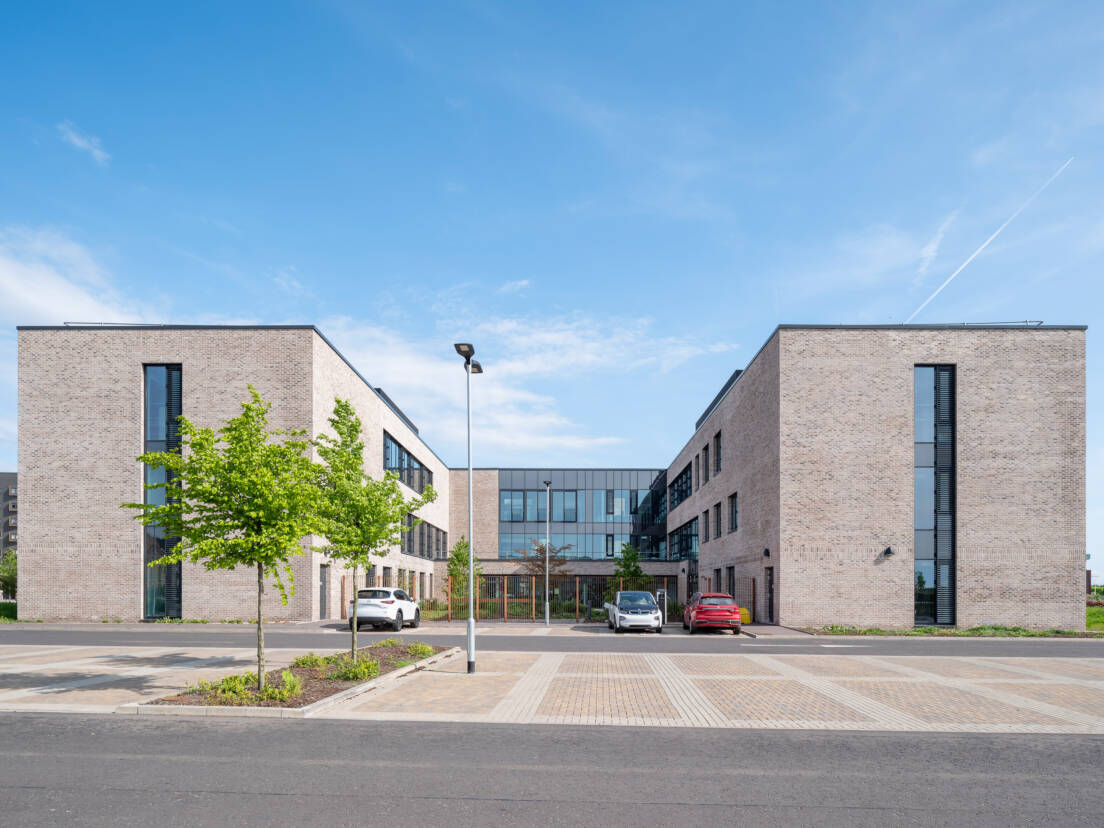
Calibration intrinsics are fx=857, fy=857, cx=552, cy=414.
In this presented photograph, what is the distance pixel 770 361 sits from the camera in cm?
3572

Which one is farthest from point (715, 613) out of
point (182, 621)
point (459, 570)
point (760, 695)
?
point (459, 570)

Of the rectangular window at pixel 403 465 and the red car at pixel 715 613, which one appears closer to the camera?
the red car at pixel 715 613

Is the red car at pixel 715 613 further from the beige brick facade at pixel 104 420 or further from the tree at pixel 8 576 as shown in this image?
the tree at pixel 8 576

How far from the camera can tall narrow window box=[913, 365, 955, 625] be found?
33.0 m

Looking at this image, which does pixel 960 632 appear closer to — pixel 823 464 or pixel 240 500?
pixel 823 464

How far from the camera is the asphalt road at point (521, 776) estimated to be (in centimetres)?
718

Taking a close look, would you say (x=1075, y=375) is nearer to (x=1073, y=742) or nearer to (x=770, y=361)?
(x=770, y=361)

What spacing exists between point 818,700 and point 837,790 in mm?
6135

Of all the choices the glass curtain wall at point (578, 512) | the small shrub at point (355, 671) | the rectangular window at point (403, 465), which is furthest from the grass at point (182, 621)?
the glass curtain wall at point (578, 512)

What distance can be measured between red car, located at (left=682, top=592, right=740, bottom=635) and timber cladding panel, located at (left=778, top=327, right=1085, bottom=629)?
3.18 m

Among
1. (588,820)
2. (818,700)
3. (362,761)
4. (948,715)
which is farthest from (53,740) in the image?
(948,715)

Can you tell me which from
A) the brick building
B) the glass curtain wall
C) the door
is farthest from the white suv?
the glass curtain wall

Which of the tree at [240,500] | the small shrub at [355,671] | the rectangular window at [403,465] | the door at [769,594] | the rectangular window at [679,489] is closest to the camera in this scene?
the tree at [240,500]

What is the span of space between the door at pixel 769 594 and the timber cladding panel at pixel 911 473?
1989 millimetres
